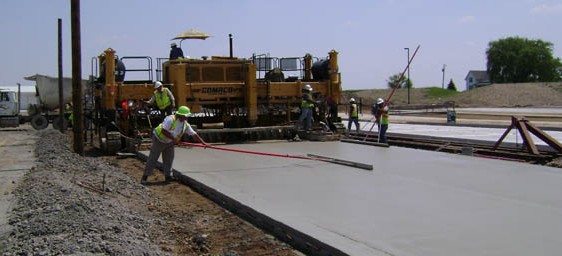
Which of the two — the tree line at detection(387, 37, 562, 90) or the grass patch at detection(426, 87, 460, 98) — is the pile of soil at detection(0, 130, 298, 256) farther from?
the tree line at detection(387, 37, 562, 90)

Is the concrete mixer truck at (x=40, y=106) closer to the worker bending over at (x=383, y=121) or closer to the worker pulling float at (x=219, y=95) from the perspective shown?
the worker pulling float at (x=219, y=95)

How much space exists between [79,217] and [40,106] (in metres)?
35.2

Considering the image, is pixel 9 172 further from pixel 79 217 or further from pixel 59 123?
pixel 59 123

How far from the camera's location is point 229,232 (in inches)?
277

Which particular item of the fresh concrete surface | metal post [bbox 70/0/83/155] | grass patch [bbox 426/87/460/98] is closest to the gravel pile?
the fresh concrete surface

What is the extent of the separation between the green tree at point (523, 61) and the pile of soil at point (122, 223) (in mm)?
112038

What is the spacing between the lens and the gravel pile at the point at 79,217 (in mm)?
5754

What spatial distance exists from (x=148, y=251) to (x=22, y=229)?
1.82m

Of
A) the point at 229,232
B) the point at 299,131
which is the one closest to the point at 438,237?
the point at 229,232

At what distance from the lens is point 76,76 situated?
16.9 m

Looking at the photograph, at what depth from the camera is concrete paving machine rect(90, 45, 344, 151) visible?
1650 cm

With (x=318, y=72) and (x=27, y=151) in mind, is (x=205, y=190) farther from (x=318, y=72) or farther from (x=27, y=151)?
(x=27, y=151)

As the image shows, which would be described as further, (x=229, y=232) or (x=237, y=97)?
(x=237, y=97)

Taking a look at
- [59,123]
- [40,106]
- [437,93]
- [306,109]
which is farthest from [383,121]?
[437,93]
